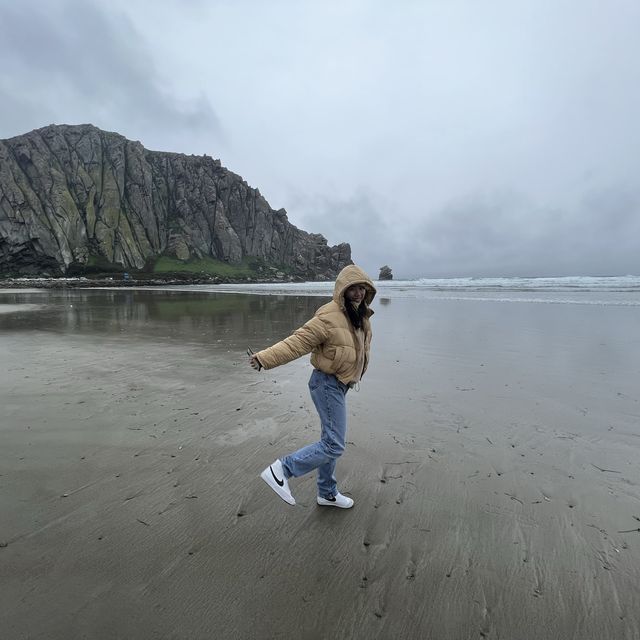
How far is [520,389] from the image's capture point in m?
8.16

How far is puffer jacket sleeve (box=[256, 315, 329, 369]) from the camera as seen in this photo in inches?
149

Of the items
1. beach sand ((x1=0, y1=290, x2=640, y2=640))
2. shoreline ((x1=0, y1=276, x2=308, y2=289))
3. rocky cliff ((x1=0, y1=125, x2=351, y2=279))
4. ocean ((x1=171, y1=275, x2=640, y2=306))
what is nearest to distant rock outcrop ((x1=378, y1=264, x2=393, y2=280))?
rocky cliff ((x1=0, y1=125, x2=351, y2=279))

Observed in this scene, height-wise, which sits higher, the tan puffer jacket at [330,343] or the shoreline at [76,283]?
the tan puffer jacket at [330,343]

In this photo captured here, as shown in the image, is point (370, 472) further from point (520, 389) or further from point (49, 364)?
point (49, 364)

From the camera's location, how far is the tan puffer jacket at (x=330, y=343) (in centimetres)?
380

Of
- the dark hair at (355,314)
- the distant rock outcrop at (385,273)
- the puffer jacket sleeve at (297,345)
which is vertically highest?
the distant rock outcrop at (385,273)

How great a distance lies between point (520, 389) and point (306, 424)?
519cm

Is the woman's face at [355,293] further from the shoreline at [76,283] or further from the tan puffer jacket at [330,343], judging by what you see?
the shoreline at [76,283]

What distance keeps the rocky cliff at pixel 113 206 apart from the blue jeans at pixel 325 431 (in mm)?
149055

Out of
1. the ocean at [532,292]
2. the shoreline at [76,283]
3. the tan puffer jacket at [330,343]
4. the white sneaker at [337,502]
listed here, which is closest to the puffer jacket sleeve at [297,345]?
the tan puffer jacket at [330,343]

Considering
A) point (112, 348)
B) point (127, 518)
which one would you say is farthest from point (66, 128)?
point (127, 518)

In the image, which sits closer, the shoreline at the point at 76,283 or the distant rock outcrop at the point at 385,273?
the shoreline at the point at 76,283

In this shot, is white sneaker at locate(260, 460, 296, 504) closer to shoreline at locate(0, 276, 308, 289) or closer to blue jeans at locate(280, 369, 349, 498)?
blue jeans at locate(280, 369, 349, 498)

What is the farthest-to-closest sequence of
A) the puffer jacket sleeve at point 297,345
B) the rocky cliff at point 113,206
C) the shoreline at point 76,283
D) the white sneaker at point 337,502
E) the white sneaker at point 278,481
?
the rocky cliff at point 113,206 < the shoreline at point 76,283 < the white sneaker at point 337,502 < the white sneaker at point 278,481 < the puffer jacket sleeve at point 297,345
